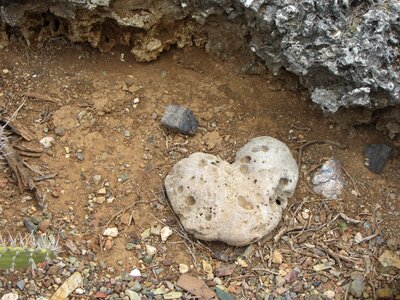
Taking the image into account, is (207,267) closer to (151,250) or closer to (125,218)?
(151,250)

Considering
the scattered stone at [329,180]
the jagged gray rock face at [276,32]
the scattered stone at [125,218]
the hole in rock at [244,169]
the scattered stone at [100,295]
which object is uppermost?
the jagged gray rock face at [276,32]

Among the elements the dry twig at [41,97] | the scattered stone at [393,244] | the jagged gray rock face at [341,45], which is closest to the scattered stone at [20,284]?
the dry twig at [41,97]

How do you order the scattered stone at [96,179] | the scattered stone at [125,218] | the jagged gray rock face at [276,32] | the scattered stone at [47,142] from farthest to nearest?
the scattered stone at [47,142] < the scattered stone at [96,179] < the scattered stone at [125,218] < the jagged gray rock face at [276,32]

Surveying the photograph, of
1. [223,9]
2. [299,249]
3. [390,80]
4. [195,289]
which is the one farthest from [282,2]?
[195,289]

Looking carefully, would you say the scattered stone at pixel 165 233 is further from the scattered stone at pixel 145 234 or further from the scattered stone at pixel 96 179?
the scattered stone at pixel 96 179

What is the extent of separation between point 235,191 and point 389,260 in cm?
85

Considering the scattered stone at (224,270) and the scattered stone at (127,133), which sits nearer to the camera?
the scattered stone at (224,270)

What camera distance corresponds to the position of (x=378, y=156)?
346cm

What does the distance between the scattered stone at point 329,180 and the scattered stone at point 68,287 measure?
132 cm

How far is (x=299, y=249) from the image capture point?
10.7 ft

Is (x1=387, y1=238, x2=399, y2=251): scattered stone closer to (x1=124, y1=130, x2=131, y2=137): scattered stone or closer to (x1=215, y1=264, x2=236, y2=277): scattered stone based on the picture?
(x1=215, y1=264, x2=236, y2=277): scattered stone

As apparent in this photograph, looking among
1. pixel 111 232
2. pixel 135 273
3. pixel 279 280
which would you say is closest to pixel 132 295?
pixel 135 273

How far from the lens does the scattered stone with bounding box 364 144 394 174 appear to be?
3459mm

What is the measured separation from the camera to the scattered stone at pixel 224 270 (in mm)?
3146
